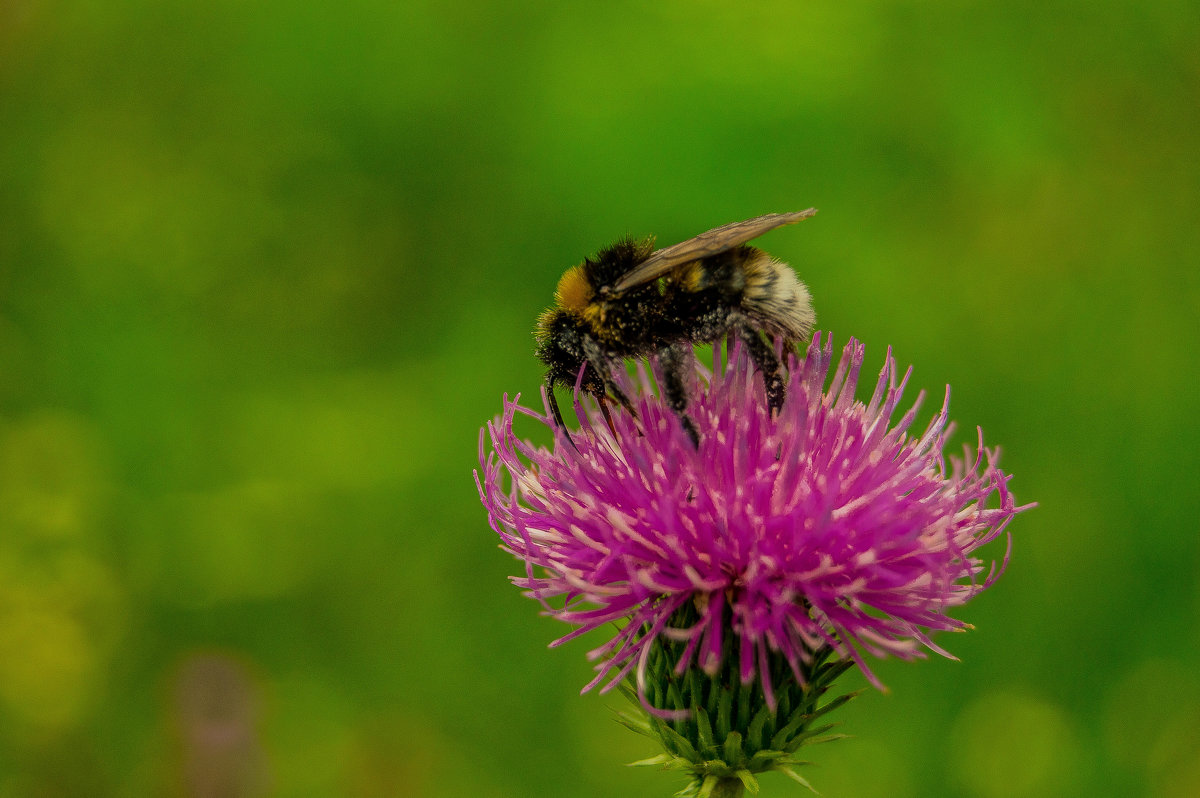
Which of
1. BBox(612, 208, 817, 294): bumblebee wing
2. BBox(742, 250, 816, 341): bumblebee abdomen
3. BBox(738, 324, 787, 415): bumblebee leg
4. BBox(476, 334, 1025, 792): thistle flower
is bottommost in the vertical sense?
BBox(476, 334, 1025, 792): thistle flower

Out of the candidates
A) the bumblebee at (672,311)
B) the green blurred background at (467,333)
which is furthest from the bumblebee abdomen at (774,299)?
the green blurred background at (467,333)

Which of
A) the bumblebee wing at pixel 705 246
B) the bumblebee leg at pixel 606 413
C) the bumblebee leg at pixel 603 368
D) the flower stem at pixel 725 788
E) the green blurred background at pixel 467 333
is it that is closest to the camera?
the bumblebee wing at pixel 705 246

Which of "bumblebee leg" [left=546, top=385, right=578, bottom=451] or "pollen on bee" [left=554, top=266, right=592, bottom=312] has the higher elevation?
"pollen on bee" [left=554, top=266, right=592, bottom=312]

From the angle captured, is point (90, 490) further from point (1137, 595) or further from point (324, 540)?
point (1137, 595)

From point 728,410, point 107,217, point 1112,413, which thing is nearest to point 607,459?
point 728,410

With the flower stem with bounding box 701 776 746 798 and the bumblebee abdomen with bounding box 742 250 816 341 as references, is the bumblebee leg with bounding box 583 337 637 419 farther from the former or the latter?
the flower stem with bounding box 701 776 746 798

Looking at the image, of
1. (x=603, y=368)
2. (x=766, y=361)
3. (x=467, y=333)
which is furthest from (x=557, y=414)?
(x=467, y=333)

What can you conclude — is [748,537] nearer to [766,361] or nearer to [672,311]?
[766,361]

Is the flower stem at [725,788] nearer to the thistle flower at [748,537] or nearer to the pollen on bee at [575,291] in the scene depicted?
the thistle flower at [748,537]

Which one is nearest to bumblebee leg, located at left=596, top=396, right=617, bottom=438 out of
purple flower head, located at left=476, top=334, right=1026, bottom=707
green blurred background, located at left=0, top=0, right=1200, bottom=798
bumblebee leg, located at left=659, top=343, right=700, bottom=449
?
purple flower head, located at left=476, top=334, right=1026, bottom=707
